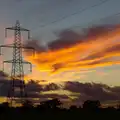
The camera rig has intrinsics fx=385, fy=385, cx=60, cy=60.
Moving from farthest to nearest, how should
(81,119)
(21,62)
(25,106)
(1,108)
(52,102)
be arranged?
(52,102), (25,106), (1,108), (81,119), (21,62)

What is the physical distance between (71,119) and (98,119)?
207 inches

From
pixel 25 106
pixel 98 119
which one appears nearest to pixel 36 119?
pixel 98 119

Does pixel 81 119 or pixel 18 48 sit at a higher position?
pixel 18 48

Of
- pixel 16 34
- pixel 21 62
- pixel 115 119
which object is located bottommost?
pixel 115 119

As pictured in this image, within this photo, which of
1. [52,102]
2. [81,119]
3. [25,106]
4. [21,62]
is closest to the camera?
[21,62]

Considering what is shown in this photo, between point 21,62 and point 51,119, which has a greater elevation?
point 21,62

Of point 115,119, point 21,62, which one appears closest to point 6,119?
point 21,62

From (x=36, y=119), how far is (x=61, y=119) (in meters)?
4.67

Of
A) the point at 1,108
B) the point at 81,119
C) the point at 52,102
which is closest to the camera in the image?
the point at 81,119

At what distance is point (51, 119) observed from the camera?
72.8 m

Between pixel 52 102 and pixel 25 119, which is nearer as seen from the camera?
pixel 25 119

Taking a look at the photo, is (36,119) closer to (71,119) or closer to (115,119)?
(71,119)

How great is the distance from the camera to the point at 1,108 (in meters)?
103

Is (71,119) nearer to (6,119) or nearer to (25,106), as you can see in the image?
(6,119)
